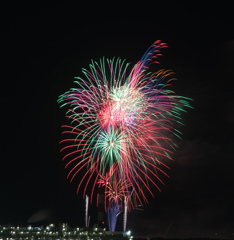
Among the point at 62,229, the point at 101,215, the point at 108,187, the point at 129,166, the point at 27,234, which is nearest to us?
the point at 27,234

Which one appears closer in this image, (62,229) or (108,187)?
(62,229)

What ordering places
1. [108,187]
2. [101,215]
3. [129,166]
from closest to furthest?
1. [129,166]
2. [108,187]
3. [101,215]

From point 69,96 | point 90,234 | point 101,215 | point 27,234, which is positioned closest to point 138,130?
point 69,96

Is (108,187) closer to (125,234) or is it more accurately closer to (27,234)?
(125,234)

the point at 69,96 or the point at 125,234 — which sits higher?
the point at 69,96

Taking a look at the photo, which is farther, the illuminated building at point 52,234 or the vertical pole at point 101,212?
the vertical pole at point 101,212

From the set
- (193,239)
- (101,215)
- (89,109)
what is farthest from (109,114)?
(101,215)

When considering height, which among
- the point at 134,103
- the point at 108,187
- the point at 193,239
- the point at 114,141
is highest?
the point at 134,103

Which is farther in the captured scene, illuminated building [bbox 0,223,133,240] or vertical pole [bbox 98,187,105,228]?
vertical pole [bbox 98,187,105,228]

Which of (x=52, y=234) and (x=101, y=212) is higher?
(x=101, y=212)

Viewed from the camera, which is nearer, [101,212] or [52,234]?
[52,234]
